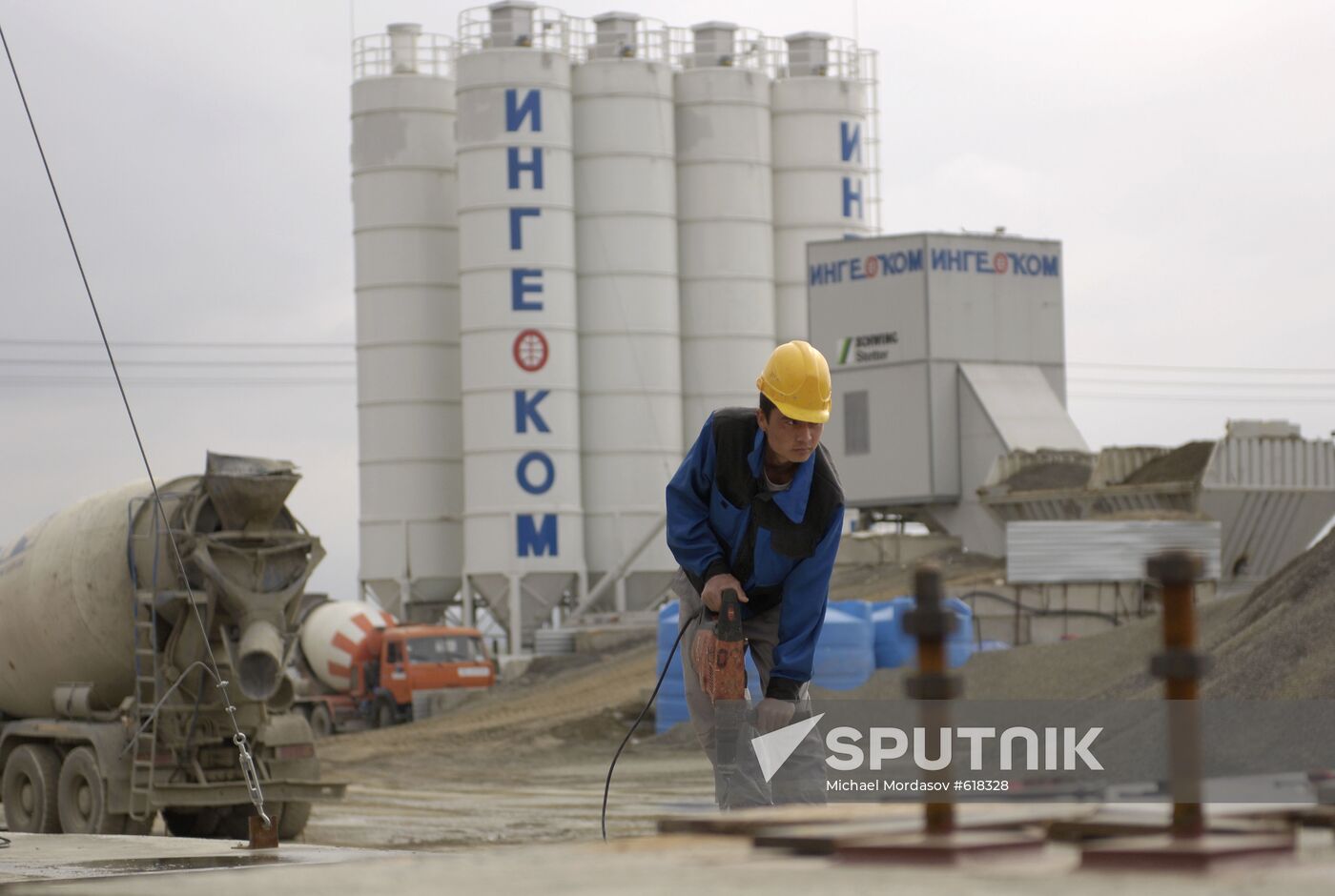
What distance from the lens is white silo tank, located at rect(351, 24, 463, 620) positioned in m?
48.2

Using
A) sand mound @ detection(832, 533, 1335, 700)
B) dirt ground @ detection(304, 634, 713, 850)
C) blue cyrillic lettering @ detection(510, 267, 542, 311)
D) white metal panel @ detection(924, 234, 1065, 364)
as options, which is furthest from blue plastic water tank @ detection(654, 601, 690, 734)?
blue cyrillic lettering @ detection(510, 267, 542, 311)

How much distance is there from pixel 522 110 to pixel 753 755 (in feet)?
135

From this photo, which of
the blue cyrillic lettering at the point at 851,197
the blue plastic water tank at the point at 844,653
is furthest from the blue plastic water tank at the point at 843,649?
the blue cyrillic lettering at the point at 851,197

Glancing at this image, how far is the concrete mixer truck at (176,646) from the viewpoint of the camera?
14.9 meters

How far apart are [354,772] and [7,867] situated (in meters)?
17.6

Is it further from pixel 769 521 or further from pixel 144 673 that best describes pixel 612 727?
pixel 769 521

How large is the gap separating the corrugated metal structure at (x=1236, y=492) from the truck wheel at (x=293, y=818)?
1815 centimetres

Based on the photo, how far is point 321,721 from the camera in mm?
33156

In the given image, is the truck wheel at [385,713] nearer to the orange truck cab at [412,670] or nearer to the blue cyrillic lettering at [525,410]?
the orange truck cab at [412,670]

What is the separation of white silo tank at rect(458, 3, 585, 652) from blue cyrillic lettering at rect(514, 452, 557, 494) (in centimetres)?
2

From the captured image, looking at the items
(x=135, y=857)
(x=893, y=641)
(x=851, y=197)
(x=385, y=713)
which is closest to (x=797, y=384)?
(x=135, y=857)

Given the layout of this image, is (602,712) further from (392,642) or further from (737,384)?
(737,384)

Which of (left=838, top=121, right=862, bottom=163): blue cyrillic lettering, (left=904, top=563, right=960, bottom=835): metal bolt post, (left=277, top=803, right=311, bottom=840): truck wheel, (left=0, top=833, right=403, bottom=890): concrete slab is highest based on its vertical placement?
(left=838, top=121, right=862, bottom=163): blue cyrillic lettering

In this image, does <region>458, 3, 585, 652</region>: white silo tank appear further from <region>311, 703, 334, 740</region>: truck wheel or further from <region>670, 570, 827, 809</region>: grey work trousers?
<region>670, 570, 827, 809</region>: grey work trousers
